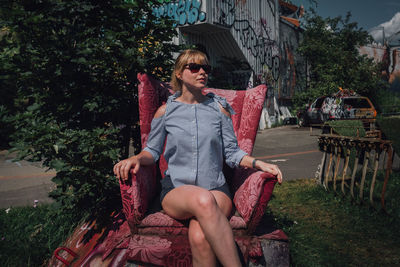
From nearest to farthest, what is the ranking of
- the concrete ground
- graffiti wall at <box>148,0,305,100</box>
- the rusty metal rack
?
the rusty metal rack < the concrete ground < graffiti wall at <box>148,0,305,100</box>

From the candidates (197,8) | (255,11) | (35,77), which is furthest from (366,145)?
(255,11)

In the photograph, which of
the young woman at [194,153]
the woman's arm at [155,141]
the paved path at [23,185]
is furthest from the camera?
the paved path at [23,185]

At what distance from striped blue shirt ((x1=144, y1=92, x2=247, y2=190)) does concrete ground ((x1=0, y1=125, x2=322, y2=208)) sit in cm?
191

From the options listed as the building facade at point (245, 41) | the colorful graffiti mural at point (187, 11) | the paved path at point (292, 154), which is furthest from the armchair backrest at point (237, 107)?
the colorful graffiti mural at point (187, 11)

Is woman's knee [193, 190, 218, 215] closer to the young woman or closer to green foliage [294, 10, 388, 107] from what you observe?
the young woman

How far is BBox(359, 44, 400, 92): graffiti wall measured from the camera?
2594 centimetres

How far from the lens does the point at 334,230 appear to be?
11.1 ft

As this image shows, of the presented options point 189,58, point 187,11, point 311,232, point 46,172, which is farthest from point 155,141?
point 187,11

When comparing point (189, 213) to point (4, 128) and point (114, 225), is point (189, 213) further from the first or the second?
point (4, 128)

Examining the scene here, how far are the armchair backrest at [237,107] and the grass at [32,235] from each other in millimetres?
1070

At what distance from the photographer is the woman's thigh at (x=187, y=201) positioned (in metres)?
2.07

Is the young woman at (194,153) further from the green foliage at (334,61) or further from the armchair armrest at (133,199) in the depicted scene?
the green foliage at (334,61)

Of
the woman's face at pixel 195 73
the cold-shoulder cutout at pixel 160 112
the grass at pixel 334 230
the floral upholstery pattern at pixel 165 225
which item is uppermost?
the woman's face at pixel 195 73

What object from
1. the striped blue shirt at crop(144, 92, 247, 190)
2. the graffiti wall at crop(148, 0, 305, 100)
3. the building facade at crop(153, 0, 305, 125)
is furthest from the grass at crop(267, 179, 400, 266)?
the graffiti wall at crop(148, 0, 305, 100)
